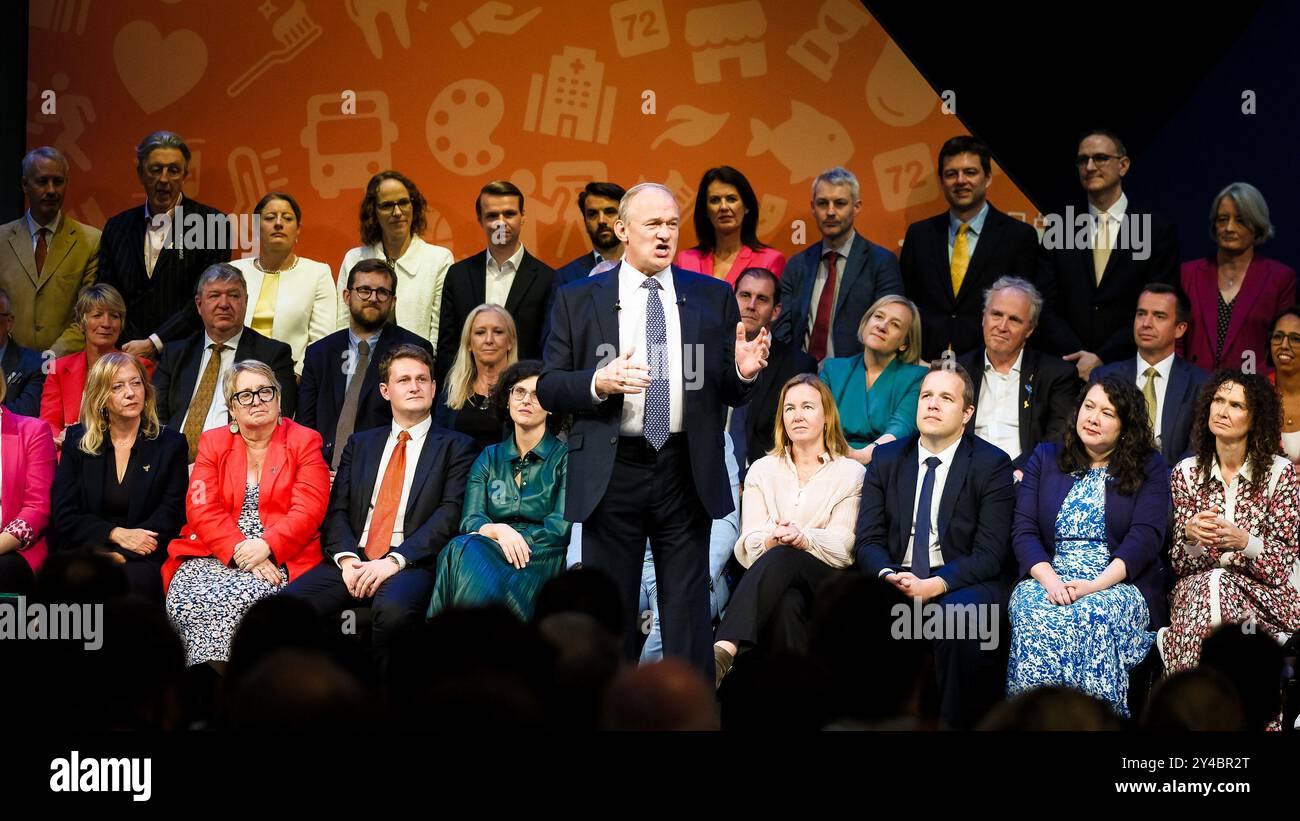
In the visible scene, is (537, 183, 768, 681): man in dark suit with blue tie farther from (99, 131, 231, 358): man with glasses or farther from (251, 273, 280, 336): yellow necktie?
(99, 131, 231, 358): man with glasses

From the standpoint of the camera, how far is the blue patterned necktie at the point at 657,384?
3.75m

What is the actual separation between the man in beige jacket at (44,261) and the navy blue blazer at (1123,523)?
421cm

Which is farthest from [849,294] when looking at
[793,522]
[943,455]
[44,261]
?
[44,261]

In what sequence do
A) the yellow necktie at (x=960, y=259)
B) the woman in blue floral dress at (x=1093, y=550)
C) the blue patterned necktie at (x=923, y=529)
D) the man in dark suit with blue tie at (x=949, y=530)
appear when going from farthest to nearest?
the yellow necktie at (x=960, y=259) → the blue patterned necktie at (x=923, y=529) → the man in dark suit with blue tie at (x=949, y=530) → the woman in blue floral dress at (x=1093, y=550)

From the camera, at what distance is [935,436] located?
15.9 feet

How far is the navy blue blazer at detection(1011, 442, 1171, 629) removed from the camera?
4.61 metres

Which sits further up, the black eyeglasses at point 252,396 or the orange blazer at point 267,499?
the black eyeglasses at point 252,396

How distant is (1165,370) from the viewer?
17.5ft

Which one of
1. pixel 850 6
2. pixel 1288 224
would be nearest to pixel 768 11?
pixel 850 6

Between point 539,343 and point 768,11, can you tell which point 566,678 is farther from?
point 768,11

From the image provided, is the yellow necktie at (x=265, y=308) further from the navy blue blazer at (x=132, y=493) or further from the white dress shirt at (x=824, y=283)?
the white dress shirt at (x=824, y=283)

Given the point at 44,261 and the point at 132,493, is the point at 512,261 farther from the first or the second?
the point at 44,261

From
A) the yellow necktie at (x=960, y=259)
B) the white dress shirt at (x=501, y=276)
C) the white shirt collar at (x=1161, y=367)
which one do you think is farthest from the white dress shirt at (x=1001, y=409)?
the white dress shirt at (x=501, y=276)

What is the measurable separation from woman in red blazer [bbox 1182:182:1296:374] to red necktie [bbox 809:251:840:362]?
143cm
